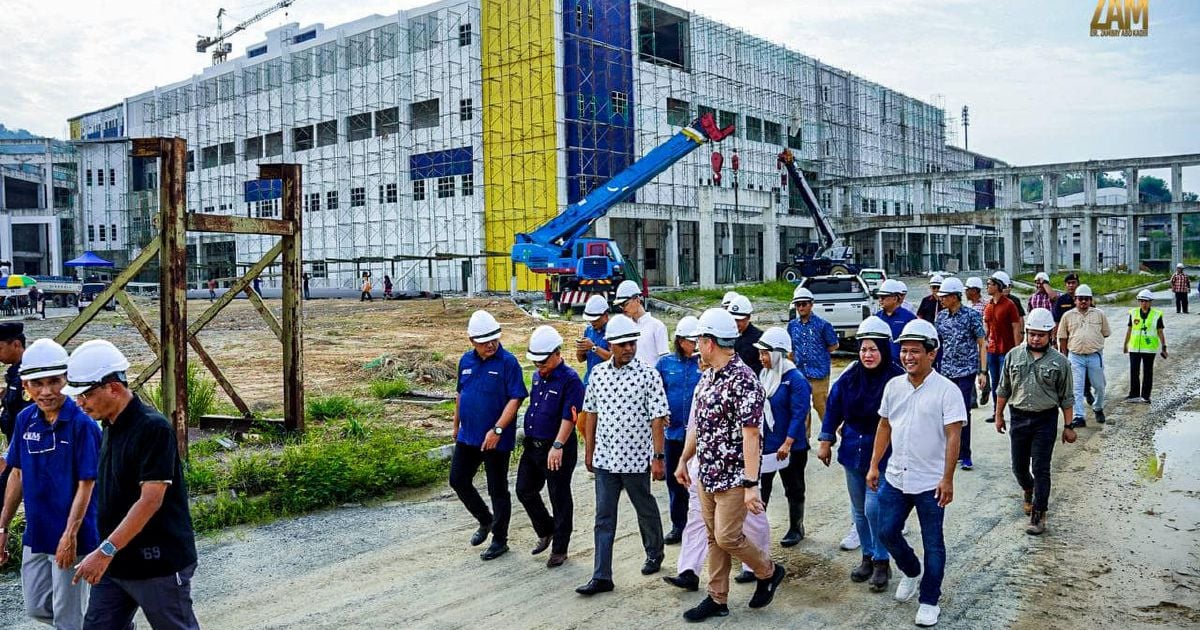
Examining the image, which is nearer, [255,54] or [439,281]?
[439,281]

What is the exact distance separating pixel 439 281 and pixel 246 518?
3764 centimetres

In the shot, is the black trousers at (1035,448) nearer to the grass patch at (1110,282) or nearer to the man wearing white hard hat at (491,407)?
the man wearing white hard hat at (491,407)

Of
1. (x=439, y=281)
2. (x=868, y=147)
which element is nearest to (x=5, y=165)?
(x=439, y=281)

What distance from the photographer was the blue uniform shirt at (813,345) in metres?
8.85

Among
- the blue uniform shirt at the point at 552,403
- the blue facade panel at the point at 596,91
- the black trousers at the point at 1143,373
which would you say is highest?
the blue facade panel at the point at 596,91

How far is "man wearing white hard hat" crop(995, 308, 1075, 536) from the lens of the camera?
7.02m

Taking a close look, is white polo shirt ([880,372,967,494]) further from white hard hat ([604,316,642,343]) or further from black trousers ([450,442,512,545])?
black trousers ([450,442,512,545])

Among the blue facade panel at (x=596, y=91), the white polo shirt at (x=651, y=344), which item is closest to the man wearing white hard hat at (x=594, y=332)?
the white polo shirt at (x=651, y=344)

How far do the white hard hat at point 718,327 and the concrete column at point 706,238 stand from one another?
37.8m

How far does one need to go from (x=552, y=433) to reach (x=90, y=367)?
328 cm

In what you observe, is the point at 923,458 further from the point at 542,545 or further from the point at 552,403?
the point at 542,545

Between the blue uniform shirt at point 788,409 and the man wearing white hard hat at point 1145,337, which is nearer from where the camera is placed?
the blue uniform shirt at point 788,409

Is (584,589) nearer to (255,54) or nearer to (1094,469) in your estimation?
(1094,469)

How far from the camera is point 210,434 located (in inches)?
419
